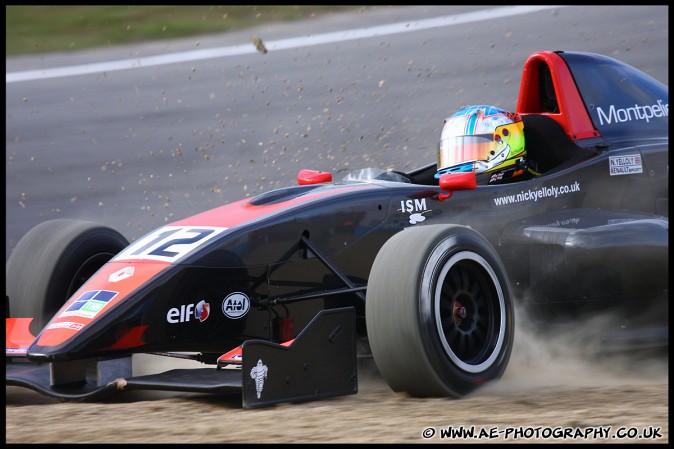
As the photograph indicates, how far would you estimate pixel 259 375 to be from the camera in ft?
14.6

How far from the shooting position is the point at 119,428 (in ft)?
13.3

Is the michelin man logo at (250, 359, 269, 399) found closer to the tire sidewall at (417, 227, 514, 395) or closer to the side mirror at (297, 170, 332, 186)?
the tire sidewall at (417, 227, 514, 395)

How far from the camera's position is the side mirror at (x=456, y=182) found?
5613 millimetres

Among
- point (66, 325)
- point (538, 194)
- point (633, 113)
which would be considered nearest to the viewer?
point (66, 325)

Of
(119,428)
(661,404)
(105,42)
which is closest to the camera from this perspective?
(119,428)

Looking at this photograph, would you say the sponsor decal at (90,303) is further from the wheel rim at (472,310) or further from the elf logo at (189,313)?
the wheel rim at (472,310)

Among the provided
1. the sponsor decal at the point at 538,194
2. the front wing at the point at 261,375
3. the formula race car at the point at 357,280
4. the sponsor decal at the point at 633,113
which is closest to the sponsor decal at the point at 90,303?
the formula race car at the point at 357,280

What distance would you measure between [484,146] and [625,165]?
3.05 feet

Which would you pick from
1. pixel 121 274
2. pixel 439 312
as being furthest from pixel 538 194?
pixel 121 274

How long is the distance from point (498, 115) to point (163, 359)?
248 centimetres

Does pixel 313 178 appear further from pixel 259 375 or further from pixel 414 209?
pixel 259 375

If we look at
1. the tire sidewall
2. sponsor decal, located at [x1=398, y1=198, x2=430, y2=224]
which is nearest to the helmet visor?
sponsor decal, located at [x1=398, y1=198, x2=430, y2=224]

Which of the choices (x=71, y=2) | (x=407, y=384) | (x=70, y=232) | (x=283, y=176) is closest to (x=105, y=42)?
(x=71, y=2)

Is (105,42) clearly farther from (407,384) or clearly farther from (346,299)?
(407,384)
